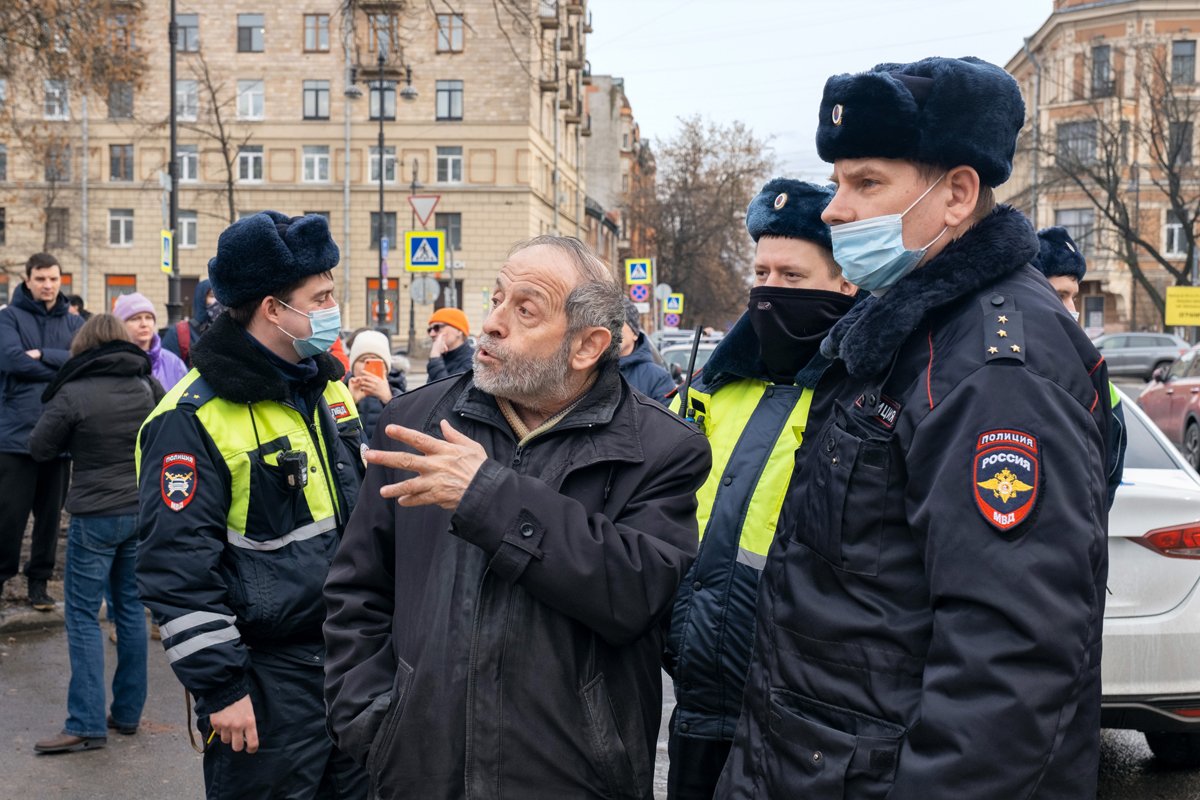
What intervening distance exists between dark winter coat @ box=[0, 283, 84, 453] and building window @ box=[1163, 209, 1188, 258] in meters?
60.3

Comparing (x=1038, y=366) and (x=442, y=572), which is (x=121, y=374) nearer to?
(x=442, y=572)

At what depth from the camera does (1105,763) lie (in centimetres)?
580

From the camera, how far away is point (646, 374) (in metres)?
7.80

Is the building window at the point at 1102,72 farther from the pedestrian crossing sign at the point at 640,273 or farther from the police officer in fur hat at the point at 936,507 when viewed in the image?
the police officer in fur hat at the point at 936,507

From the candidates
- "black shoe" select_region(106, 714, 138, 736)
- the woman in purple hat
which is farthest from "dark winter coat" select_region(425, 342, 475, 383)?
"black shoe" select_region(106, 714, 138, 736)

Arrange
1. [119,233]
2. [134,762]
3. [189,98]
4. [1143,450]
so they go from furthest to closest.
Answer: [119,233] < [189,98] < [1143,450] < [134,762]

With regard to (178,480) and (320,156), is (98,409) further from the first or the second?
(320,156)

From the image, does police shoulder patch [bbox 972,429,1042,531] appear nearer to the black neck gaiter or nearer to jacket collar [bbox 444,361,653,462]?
jacket collar [bbox 444,361,653,462]

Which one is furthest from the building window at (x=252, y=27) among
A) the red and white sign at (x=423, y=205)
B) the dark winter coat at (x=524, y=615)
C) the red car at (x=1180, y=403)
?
the dark winter coat at (x=524, y=615)

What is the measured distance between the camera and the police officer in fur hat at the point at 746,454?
122 inches

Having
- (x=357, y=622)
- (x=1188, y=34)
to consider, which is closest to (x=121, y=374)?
(x=357, y=622)

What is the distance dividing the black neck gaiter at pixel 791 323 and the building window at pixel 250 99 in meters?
58.3

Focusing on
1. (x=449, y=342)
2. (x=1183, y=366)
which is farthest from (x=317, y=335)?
(x=1183, y=366)

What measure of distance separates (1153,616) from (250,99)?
57876 mm
